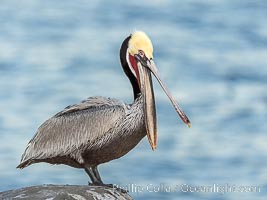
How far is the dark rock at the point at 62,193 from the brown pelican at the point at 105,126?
0.27 m

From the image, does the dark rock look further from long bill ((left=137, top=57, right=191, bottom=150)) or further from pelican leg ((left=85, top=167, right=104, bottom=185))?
long bill ((left=137, top=57, right=191, bottom=150))

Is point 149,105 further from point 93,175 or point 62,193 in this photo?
point 62,193

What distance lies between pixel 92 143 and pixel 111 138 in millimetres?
184

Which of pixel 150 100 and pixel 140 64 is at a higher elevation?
pixel 140 64

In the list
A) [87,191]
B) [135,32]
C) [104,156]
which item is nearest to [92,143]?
[104,156]

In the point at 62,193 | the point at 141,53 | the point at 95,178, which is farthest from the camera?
the point at 141,53

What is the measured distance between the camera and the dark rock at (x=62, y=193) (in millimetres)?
6449

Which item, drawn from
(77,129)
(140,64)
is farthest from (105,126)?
(140,64)

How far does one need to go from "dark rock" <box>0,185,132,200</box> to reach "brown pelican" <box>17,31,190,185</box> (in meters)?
0.27

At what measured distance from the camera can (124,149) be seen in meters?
6.94

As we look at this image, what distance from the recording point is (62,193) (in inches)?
255

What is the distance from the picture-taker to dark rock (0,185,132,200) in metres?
6.45

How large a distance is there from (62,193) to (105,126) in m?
0.82

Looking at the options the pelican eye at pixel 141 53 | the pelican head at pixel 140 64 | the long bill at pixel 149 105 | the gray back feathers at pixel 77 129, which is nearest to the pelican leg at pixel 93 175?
the gray back feathers at pixel 77 129
